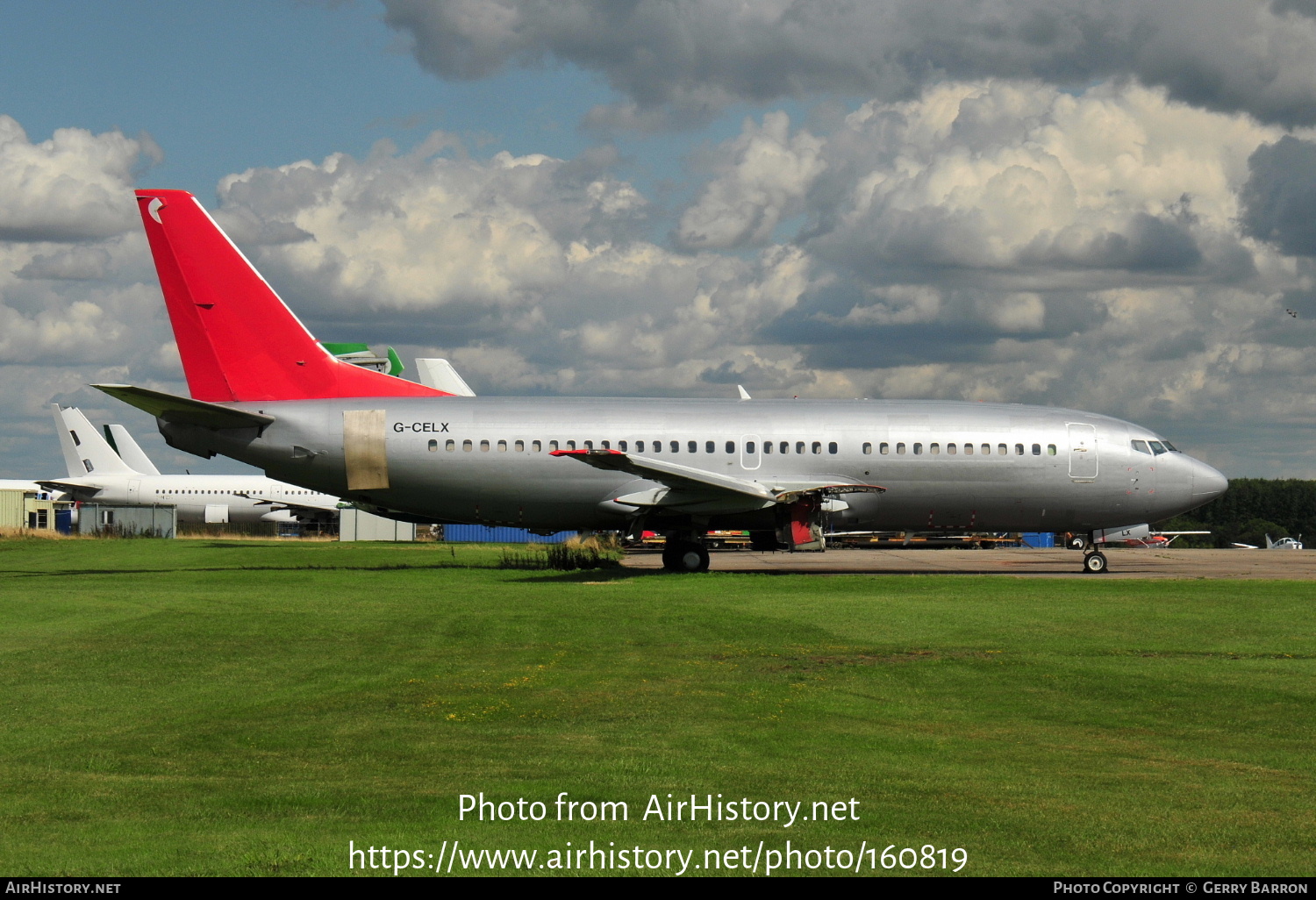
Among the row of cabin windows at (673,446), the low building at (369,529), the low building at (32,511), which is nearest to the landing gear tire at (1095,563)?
the row of cabin windows at (673,446)

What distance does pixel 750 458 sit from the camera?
108ft

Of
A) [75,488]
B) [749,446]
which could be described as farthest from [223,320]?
[75,488]

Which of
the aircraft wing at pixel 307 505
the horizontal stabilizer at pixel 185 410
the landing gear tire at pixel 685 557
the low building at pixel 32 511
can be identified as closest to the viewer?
the horizontal stabilizer at pixel 185 410

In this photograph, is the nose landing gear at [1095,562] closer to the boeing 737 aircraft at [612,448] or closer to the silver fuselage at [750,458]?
the silver fuselage at [750,458]

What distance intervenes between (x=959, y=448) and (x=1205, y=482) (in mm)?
7466

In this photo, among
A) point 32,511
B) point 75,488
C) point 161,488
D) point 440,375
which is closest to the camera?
point 440,375

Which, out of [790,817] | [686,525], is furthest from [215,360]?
[790,817]

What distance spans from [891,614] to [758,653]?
5153mm

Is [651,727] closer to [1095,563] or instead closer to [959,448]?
[959,448]

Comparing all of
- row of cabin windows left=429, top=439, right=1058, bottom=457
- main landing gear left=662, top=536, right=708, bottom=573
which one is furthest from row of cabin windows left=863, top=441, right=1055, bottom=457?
main landing gear left=662, top=536, right=708, bottom=573

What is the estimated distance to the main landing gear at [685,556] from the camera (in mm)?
32781

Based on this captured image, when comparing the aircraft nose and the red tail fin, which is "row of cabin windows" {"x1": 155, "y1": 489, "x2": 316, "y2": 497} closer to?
the red tail fin

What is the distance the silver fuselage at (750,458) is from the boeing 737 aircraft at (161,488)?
49.4m

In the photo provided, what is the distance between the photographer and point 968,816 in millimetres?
7727
